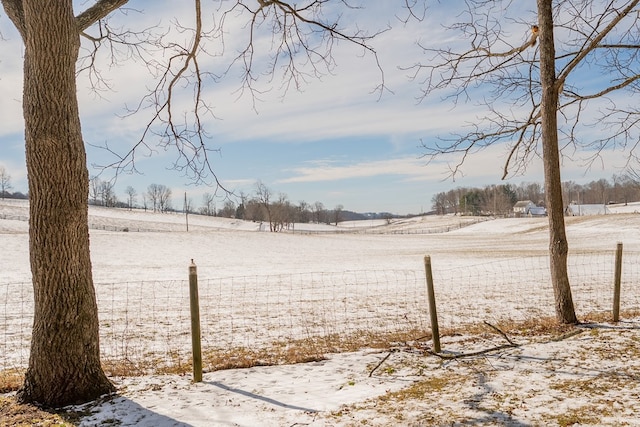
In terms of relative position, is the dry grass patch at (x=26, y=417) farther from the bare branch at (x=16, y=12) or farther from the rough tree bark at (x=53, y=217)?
the bare branch at (x=16, y=12)

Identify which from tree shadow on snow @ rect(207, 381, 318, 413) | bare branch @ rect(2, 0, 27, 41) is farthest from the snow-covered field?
bare branch @ rect(2, 0, 27, 41)

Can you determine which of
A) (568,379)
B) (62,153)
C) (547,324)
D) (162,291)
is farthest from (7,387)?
(162,291)

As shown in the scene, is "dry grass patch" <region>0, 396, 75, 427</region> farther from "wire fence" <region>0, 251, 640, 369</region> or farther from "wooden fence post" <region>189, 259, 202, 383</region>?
"wire fence" <region>0, 251, 640, 369</region>

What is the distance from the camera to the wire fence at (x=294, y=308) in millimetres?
7871

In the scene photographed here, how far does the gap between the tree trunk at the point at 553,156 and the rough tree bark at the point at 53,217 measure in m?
6.90

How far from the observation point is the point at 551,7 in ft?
24.2

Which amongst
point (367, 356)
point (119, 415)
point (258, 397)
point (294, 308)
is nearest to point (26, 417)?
point (119, 415)

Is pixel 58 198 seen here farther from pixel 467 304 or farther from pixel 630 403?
pixel 467 304

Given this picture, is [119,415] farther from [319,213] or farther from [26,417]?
[319,213]

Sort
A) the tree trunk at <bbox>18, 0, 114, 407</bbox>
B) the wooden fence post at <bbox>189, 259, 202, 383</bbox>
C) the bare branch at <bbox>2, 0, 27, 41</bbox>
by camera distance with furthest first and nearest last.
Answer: the wooden fence post at <bbox>189, 259, 202, 383</bbox> < the bare branch at <bbox>2, 0, 27, 41</bbox> < the tree trunk at <bbox>18, 0, 114, 407</bbox>

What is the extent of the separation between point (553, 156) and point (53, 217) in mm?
7211

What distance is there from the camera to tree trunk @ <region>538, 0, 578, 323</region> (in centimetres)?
739

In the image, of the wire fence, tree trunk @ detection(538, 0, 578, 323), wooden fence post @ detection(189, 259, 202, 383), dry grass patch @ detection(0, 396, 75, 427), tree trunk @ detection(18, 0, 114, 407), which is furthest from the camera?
the wire fence

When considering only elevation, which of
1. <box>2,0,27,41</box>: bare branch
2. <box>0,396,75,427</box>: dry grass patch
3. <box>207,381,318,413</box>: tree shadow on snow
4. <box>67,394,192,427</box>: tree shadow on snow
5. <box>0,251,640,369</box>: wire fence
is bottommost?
<box>0,251,640,369</box>: wire fence
